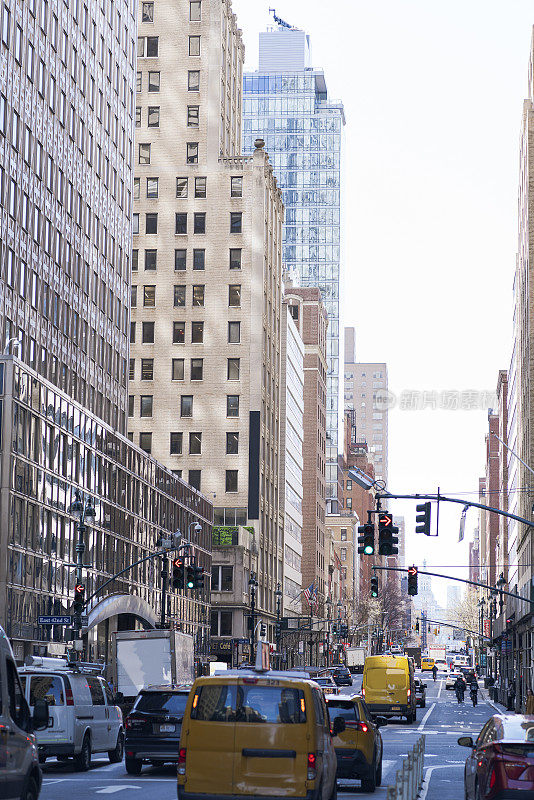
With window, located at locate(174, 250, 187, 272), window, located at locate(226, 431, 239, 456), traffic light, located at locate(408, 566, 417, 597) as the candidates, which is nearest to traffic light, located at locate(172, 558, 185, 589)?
traffic light, located at locate(408, 566, 417, 597)

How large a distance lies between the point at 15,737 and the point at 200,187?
4047 inches

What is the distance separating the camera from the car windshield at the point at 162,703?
26.8 metres

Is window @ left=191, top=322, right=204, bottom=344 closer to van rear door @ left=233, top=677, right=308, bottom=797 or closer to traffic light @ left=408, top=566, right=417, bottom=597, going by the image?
traffic light @ left=408, top=566, right=417, bottom=597

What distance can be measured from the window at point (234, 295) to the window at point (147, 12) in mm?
26846

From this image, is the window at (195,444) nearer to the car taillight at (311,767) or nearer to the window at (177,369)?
the window at (177,369)

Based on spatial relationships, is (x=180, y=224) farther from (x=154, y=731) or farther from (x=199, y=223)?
(x=154, y=731)

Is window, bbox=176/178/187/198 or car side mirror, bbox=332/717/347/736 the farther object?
window, bbox=176/178/187/198

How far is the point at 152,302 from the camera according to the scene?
373ft

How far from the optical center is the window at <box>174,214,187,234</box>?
375ft

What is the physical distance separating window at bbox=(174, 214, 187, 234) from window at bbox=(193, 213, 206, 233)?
0.91m

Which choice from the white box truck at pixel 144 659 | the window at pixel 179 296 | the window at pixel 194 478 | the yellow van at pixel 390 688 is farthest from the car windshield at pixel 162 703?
the window at pixel 179 296

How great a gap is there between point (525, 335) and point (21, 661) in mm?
49438

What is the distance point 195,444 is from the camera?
110m

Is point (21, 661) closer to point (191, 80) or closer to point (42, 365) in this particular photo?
point (42, 365)
